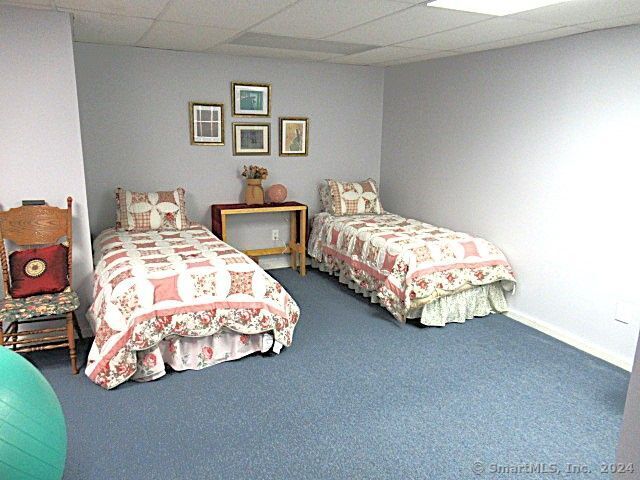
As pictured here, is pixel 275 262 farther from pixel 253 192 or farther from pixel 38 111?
pixel 38 111

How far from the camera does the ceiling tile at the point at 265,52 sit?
13.4ft

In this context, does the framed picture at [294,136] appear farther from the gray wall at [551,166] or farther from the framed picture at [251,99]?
the gray wall at [551,166]

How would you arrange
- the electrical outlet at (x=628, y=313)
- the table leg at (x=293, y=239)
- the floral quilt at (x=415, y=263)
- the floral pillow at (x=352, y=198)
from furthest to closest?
the table leg at (x=293, y=239), the floral pillow at (x=352, y=198), the floral quilt at (x=415, y=263), the electrical outlet at (x=628, y=313)

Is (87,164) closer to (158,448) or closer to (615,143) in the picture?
(158,448)

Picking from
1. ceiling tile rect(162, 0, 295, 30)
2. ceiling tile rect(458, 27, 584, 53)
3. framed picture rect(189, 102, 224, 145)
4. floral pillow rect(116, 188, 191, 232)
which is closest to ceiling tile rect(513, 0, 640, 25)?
ceiling tile rect(458, 27, 584, 53)

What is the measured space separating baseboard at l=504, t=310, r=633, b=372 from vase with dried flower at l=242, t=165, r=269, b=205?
253cm

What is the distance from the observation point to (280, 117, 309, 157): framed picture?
4926mm

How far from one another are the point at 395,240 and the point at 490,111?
1372 mm

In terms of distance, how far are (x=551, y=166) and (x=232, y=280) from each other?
2.48 m

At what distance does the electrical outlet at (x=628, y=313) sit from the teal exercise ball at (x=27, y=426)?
3.24 m

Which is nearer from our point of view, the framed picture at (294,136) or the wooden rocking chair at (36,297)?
the wooden rocking chair at (36,297)

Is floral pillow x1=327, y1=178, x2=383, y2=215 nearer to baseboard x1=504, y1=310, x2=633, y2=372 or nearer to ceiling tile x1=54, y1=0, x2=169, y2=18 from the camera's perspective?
baseboard x1=504, y1=310, x2=633, y2=372

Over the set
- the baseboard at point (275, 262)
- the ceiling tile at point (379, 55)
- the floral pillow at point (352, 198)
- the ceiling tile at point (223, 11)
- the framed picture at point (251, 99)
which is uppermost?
the ceiling tile at point (379, 55)

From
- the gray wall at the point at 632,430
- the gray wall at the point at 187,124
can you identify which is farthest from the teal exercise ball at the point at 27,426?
the gray wall at the point at 187,124
